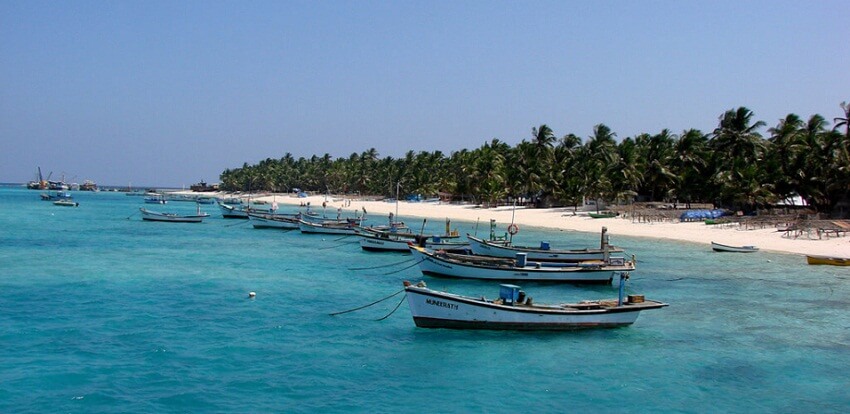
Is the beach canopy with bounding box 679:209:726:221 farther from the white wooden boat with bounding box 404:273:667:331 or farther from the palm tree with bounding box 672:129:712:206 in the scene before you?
the white wooden boat with bounding box 404:273:667:331

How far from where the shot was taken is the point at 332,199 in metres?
164

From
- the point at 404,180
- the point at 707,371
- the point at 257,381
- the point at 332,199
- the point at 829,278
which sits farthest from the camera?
the point at 332,199

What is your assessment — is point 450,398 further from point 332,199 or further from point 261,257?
point 332,199

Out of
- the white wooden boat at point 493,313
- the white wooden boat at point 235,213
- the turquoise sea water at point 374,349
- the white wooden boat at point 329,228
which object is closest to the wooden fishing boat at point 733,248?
the turquoise sea water at point 374,349

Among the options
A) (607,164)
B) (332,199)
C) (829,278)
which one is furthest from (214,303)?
(332,199)

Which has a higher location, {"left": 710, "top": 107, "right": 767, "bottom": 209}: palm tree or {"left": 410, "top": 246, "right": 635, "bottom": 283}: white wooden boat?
{"left": 710, "top": 107, "right": 767, "bottom": 209}: palm tree

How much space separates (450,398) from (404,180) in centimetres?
13041

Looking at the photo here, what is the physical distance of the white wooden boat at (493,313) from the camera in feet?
75.9

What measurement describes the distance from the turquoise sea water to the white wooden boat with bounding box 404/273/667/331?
413 mm

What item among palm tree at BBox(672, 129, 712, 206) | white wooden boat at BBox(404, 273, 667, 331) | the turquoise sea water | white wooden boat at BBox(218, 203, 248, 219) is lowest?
the turquoise sea water

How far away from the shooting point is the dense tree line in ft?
226

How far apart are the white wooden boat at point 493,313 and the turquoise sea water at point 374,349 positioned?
413mm

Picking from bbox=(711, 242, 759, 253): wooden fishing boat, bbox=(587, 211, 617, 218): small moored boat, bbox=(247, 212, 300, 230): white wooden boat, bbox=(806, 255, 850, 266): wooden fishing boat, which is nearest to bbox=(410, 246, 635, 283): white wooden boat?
bbox=(806, 255, 850, 266): wooden fishing boat

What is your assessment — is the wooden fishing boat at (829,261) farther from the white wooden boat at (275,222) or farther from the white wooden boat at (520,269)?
the white wooden boat at (275,222)
